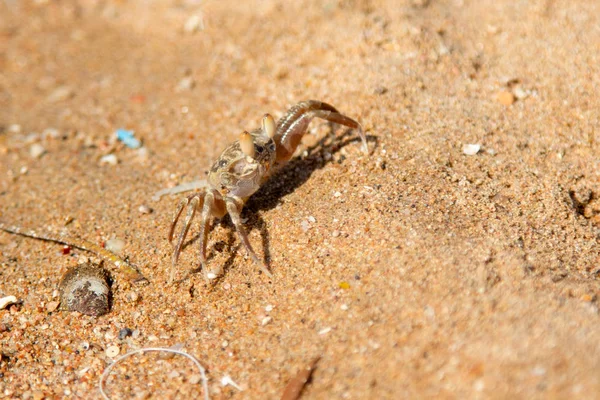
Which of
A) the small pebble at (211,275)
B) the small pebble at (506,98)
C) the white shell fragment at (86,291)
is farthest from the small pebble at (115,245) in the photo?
the small pebble at (506,98)

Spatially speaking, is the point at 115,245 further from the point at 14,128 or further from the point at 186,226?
the point at 14,128

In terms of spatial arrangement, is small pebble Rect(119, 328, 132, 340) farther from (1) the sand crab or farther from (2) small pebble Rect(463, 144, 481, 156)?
(2) small pebble Rect(463, 144, 481, 156)

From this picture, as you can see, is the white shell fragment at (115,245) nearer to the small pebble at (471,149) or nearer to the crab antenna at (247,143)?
the crab antenna at (247,143)

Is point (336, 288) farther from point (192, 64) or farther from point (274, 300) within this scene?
point (192, 64)

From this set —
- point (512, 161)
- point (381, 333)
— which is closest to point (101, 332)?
point (381, 333)

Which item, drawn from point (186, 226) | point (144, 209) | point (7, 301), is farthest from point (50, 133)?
point (186, 226)

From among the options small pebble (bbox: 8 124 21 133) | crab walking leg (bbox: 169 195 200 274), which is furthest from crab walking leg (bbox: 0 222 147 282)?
small pebble (bbox: 8 124 21 133)
